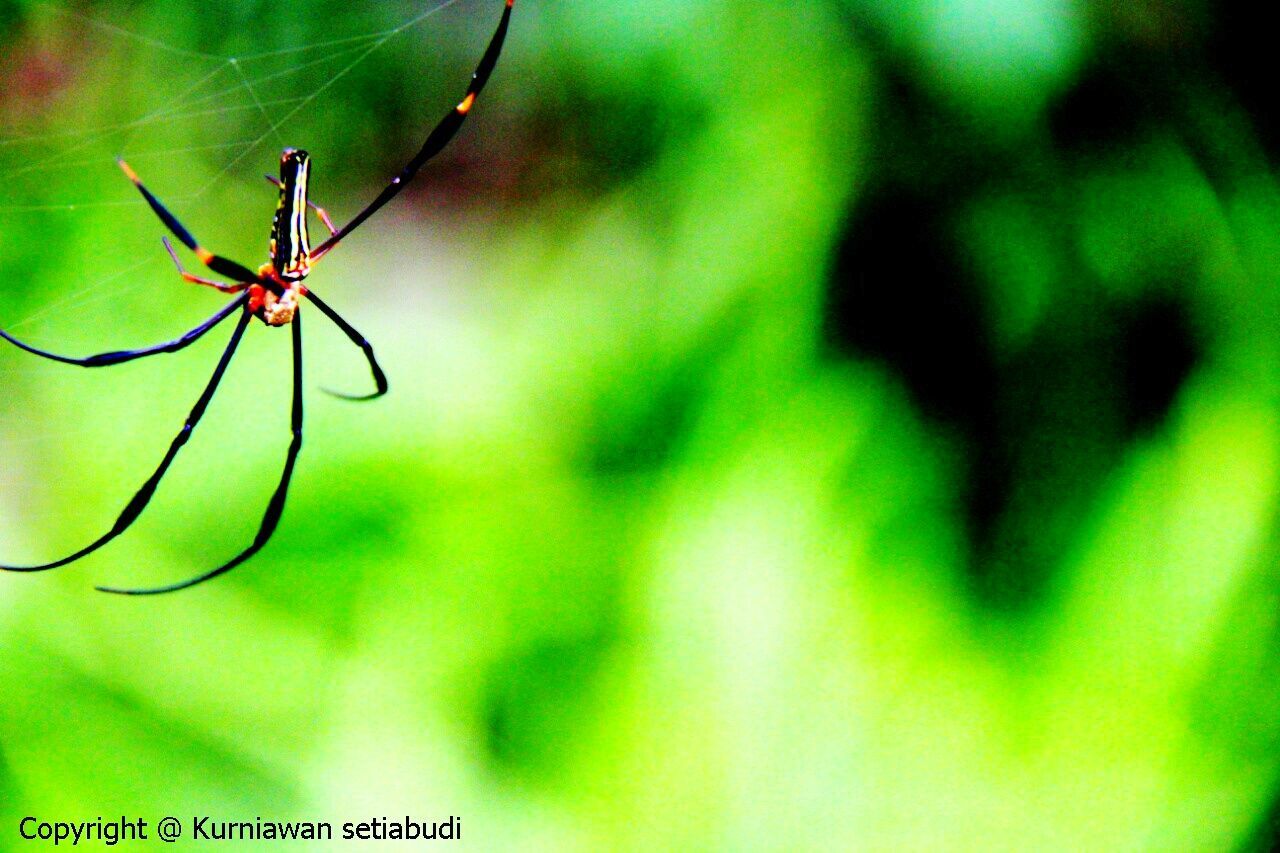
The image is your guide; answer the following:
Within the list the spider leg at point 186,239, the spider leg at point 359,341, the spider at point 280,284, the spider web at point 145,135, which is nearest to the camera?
the spider leg at point 186,239

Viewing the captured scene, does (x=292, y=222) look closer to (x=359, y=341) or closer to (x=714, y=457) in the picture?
(x=359, y=341)

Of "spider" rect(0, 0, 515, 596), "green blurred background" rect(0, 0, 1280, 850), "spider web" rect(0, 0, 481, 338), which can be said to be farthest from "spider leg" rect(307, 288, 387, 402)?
"spider web" rect(0, 0, 481, 338)

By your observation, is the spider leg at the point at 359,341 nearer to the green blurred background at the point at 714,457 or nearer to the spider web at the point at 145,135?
the green blurred background at the point at 714,457

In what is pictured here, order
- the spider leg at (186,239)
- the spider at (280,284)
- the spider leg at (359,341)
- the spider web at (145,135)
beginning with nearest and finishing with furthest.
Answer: the spider leg at (186,239) → the spider at (280,284) → the spider leg at (359,341) → the spider web at (145,135)

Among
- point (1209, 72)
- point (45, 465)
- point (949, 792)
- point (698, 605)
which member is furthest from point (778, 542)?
point (45, 465)

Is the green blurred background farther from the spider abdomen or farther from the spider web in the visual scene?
the spider abdomen

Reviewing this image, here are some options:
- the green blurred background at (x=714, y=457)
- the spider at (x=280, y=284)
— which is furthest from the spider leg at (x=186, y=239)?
the green blurred background at (x=714, y=457)

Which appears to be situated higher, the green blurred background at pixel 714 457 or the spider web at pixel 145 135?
the spider web at pixel 145 135
